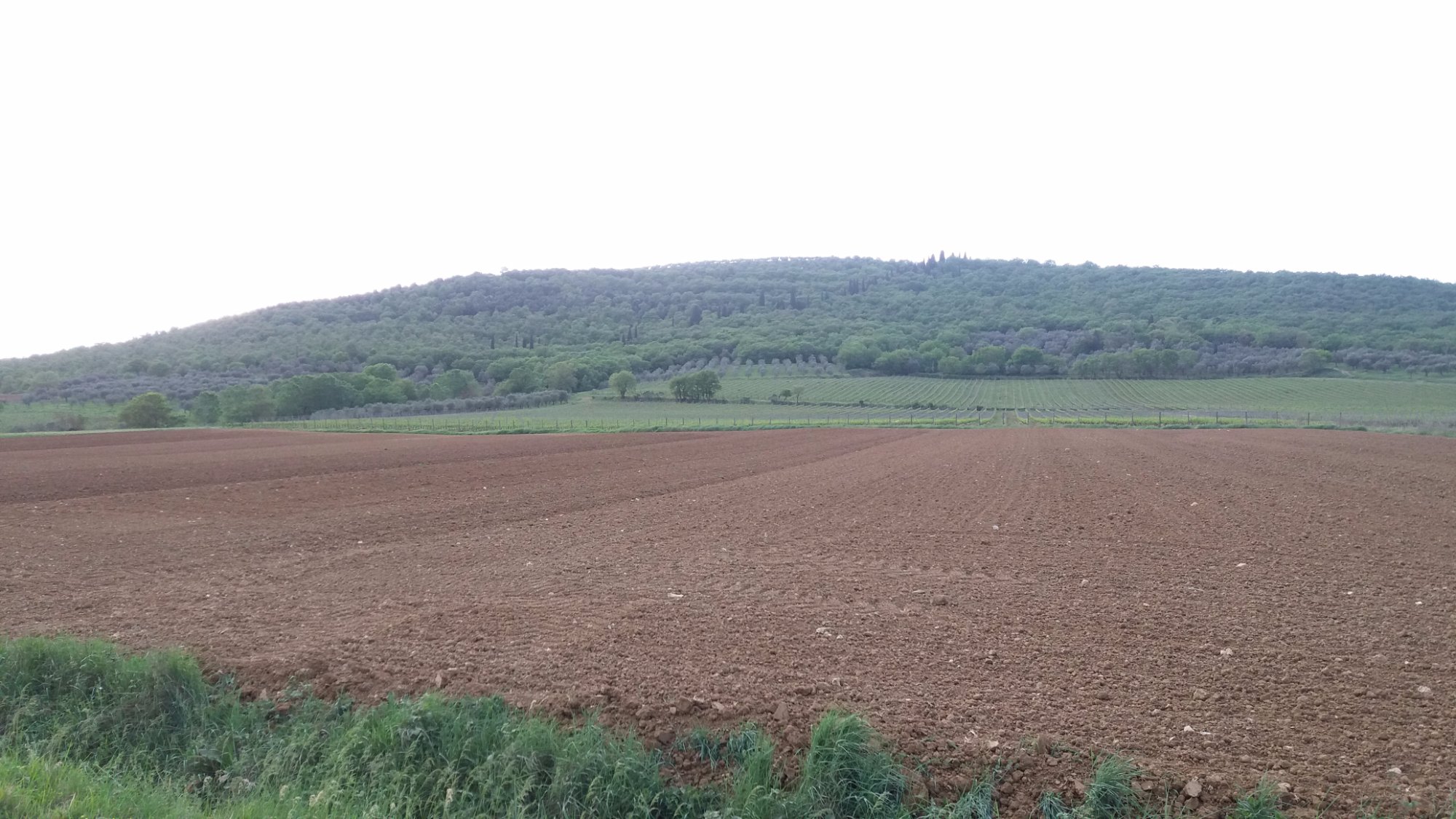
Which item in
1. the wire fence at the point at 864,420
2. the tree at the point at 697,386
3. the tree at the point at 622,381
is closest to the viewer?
the wire fence at the point at 864,420

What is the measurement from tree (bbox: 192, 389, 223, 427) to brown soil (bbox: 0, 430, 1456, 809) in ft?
205

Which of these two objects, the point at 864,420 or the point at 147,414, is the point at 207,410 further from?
the point at 864,420

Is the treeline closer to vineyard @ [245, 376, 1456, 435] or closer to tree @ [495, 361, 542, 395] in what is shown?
tree @ [495, 361, 542, 395]

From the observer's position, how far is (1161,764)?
17.8 ft

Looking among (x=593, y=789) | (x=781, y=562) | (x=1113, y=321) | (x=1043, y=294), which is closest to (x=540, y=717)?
(x=593, y=789)

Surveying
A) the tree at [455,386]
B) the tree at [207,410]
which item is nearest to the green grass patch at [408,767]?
the tree at [207,410]

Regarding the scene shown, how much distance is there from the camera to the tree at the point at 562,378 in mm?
113750

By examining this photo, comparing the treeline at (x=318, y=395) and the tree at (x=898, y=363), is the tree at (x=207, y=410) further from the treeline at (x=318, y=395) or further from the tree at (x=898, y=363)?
the tree at (x=898, y=363)

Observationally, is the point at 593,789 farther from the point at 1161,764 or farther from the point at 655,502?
the point at 655,502

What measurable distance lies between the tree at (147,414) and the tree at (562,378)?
160 ft

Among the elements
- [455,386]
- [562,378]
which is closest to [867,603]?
[562,378]

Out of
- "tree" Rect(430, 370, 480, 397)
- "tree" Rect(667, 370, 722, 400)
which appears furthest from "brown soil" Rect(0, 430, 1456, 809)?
"tree" Rect(430, 370, 480, 397)

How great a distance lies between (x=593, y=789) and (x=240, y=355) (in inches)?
5583

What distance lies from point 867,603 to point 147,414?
273 ft
